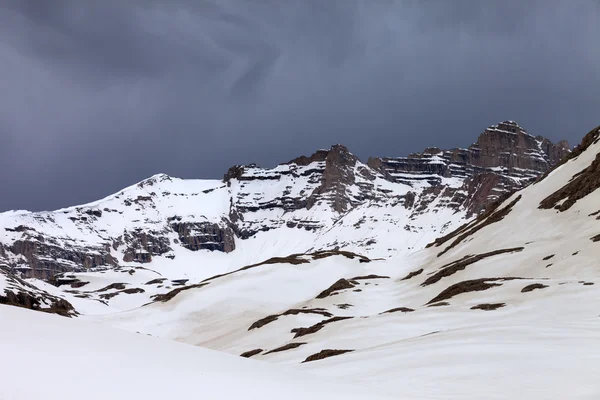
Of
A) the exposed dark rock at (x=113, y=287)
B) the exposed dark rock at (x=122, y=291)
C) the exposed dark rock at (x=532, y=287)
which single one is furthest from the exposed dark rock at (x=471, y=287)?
the exposed dark rock at (x=113, y=287)

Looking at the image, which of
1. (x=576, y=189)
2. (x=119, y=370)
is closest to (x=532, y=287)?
(x=119, y=370)

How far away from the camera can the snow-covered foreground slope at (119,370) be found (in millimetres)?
5789

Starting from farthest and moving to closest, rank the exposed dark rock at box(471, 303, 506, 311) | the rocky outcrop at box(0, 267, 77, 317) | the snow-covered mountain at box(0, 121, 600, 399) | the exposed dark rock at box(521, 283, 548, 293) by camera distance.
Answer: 1. the rocky outcrop at box(0, 267, 77, 317)
2. the exposed dark rock at box(521, 283, 548, 293)
3. the exposed dark rock at box(471, 303, 506, 311)
4. the snow-covered mountain at box(0, 121, 600, 399)

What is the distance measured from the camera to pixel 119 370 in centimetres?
651

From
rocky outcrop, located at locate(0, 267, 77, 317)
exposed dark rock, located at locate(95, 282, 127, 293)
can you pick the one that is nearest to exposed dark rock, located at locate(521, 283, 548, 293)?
rocky outcrop, located at locate(0, 267, 77, 317)

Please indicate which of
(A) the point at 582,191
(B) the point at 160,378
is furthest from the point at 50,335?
(A) the point at 582,191

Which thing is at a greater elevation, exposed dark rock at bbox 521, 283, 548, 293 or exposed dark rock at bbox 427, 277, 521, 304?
exposed dark rock at bbox 427, 277, 521, 304

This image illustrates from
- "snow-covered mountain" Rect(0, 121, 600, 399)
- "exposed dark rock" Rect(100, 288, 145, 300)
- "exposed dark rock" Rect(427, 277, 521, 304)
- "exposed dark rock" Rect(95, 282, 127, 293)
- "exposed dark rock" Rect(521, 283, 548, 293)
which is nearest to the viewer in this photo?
"snow-covered mountain" Rect(0, 121, 600, 399)

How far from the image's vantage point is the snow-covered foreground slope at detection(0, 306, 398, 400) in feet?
19.0

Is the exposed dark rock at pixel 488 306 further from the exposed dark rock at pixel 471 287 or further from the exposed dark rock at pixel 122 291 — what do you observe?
the exposed dark rock at pixel 122 291

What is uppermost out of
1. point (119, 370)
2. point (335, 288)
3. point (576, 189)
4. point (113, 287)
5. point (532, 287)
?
point (113, 287)

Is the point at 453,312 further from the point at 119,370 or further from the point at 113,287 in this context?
the point at 113,287

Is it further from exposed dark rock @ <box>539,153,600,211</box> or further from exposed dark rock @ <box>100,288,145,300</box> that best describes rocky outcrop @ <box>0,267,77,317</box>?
exposed dark rock @ <box>539,153,600,211</box>

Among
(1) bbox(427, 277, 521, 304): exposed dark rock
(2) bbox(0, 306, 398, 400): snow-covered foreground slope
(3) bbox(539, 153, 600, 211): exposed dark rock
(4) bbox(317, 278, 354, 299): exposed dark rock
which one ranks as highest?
(3) bbox(539, 153, 600, 211): exposed dark rock
